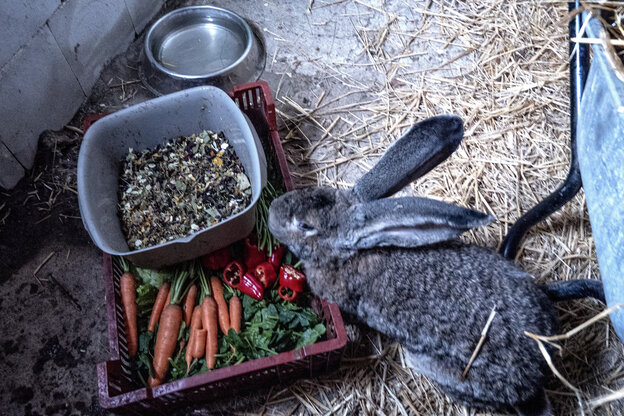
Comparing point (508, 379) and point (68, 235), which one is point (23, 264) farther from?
point (508, 379)

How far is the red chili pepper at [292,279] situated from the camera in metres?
2.59

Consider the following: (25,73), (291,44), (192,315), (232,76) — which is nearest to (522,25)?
(291,44)

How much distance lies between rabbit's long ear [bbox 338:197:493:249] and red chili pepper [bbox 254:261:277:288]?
0.54 metres

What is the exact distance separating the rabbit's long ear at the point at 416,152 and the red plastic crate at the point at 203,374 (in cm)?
62

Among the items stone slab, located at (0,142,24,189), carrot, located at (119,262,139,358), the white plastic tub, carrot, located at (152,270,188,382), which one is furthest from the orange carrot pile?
stone slab, located at (0,142,24,189)

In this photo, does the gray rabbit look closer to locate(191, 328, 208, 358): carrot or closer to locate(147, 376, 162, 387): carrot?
locate(191, 328, 208, 358): carrot

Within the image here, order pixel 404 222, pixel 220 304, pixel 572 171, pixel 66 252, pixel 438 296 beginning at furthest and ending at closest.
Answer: pixel 66 252 < pixel 220 304 < pixel 572 171 < pixel 438 296 < pixel 404 222

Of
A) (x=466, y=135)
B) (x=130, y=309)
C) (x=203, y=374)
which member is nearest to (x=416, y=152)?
(x=466, y=135)

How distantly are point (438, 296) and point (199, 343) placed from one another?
3.95 ft

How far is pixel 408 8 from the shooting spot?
3922mm

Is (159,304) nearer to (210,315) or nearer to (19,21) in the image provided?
(210,315)

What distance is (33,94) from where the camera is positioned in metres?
3.10

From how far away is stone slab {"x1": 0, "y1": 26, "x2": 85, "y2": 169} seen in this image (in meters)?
2.95

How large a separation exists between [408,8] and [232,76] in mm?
1496
